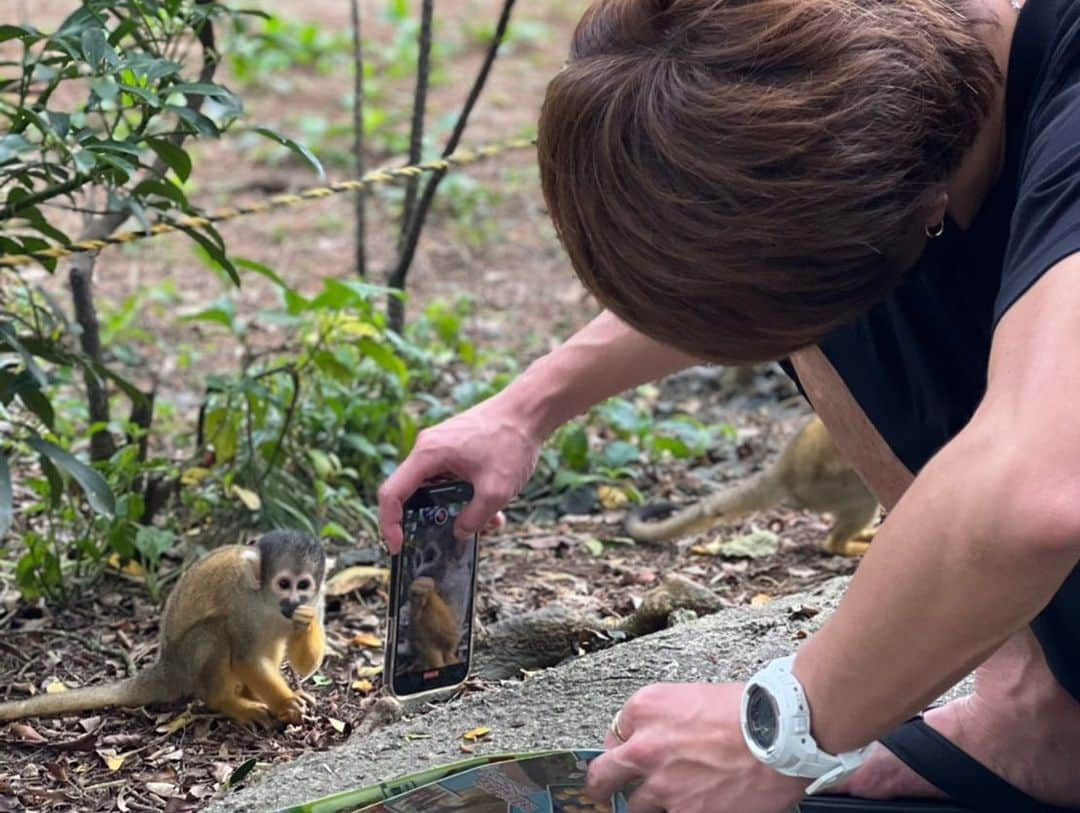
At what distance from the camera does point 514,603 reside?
290 cm

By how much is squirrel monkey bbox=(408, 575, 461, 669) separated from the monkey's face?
382 millimetres

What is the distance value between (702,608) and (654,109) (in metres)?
1.53

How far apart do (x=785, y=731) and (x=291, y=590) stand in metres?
1.31

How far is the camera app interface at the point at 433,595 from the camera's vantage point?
2.08 meters

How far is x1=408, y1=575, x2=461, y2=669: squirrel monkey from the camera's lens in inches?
82.5

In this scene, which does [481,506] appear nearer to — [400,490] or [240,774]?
[400,490]

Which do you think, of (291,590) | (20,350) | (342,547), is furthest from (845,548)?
(20,350)

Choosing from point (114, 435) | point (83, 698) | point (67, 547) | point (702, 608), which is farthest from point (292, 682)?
point (114, 435)

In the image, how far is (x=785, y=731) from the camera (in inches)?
51.5

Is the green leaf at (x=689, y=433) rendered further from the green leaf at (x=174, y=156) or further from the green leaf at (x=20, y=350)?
the green leaf at (x=20, y=350)

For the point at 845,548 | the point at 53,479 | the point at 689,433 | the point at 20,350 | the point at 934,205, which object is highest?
the point at 934,205

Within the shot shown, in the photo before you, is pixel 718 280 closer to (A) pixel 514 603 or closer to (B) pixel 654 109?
(B) pixel 654 109

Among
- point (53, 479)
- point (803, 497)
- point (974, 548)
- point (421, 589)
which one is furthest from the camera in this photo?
point (803, 497)

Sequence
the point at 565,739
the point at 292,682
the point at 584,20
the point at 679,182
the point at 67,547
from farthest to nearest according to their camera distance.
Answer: the point at 67,547
the point at 292,682
the point at 565,739
the point at 584,20
the point at 679,182
